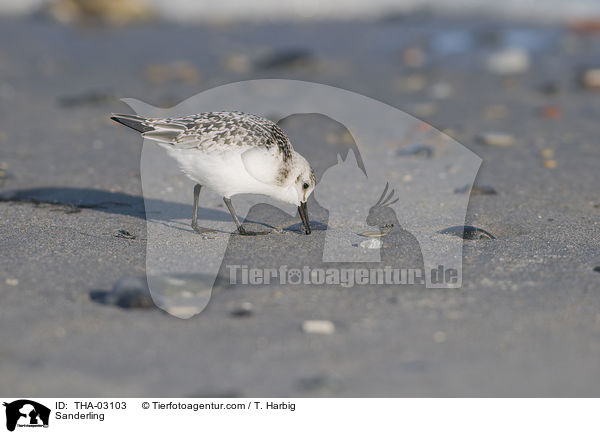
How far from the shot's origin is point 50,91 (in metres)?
9.03

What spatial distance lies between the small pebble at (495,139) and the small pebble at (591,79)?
2.09 meters

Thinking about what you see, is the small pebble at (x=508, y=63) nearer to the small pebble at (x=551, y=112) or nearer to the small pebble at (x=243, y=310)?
the small pebble at (x=551, y=112)

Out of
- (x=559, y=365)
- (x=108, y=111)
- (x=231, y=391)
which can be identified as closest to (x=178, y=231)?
(x=231, y=391)

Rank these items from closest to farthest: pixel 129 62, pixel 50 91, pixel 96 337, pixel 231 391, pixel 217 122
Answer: pixel 231 391, pixel 96 337, pixel 217 122, pixel 50 91, pixel 129 62

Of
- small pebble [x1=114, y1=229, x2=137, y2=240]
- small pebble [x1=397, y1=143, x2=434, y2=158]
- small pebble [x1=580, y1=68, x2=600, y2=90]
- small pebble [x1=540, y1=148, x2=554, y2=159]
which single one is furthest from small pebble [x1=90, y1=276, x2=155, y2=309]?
small pebble [x1=580, y1=68, x2=600, y2=90]

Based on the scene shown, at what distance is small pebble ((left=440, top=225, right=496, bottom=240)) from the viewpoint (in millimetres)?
4671

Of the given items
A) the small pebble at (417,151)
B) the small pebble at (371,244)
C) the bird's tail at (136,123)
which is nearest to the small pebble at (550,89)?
the small pebble at (417,151)

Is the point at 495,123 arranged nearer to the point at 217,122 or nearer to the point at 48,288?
the point at 217,122

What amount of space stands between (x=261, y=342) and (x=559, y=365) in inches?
51.5

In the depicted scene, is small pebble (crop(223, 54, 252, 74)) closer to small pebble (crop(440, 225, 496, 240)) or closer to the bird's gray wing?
the bird's gray wing

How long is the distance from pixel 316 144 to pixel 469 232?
2787mm

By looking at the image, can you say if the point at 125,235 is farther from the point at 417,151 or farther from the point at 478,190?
the point at 417,151

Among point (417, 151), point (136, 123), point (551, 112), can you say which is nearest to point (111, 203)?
point (136, 123)

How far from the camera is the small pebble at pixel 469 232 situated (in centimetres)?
467
